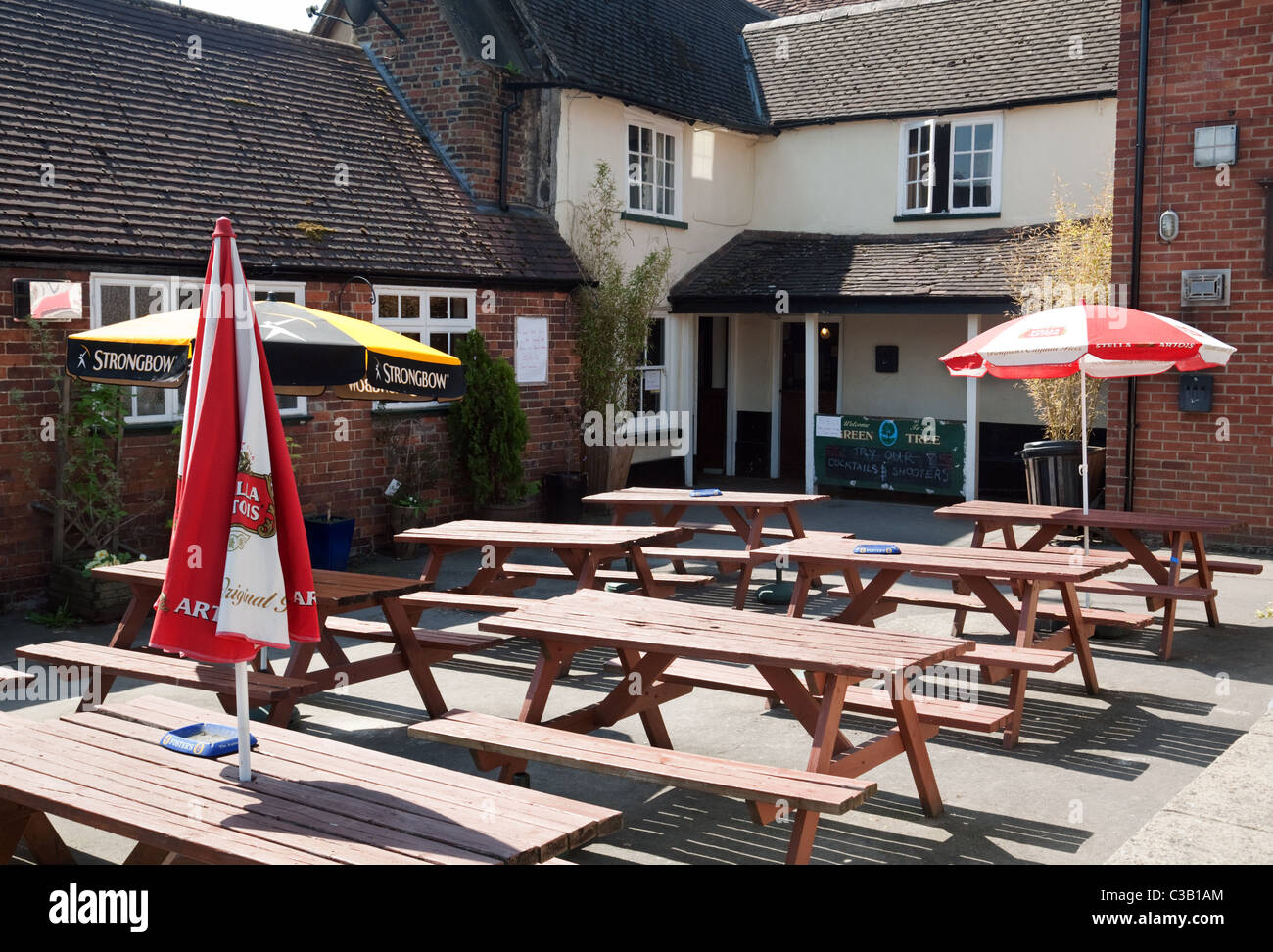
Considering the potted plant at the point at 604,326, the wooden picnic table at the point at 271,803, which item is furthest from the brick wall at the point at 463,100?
the wooden picnic table at the point at 271,803

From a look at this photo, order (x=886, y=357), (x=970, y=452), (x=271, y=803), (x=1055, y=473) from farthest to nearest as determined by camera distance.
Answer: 1. (x=886, y=357)
2. (x=970, y=452)
3. (x=1055, y=473)
4. (x=271, y=803)

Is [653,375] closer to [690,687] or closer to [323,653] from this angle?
[323,653]

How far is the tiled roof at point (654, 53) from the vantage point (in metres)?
15.2

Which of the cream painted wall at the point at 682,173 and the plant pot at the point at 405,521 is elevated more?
the cream painted wall at the point at 682,173

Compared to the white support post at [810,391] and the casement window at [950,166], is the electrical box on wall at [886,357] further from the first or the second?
the casement window at [950,166]

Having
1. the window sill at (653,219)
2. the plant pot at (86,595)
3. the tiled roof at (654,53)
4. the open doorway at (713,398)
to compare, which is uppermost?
the tiled roof at (654,53)

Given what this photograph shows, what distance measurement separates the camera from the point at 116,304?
10.1m

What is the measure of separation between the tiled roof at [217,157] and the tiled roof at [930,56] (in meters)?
5.43

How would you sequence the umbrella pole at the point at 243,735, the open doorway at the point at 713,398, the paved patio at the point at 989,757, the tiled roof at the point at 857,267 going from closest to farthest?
1. the umbrella pole at the point at 243,735
2. the paved patio at the point at 989,757
3. the tiled roof at the point at 857,267
4. the open doorway at the point at 713,398

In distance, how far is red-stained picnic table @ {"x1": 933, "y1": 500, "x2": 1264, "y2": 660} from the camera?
8.29 metres

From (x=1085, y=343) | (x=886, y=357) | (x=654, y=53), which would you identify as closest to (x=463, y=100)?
(x=654, y=53)

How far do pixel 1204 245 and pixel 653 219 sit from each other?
6.95 m

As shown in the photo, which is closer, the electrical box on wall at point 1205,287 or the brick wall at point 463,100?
the electrical box on wall at point 1205,287

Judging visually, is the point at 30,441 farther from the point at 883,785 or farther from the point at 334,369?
the point at 883,785
